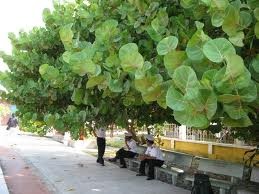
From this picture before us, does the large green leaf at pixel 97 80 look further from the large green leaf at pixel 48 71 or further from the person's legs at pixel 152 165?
the person's legs at pixel 152 165

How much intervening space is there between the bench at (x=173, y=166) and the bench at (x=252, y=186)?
79.4 inches

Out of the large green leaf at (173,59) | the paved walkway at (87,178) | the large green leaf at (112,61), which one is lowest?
the paved walkway at (87,178)

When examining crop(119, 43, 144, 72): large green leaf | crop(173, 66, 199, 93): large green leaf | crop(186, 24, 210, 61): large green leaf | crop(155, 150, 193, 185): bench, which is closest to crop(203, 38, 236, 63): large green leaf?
crop(173, 66, 199, 93): large green leaf

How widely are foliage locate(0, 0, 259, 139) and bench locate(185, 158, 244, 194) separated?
2394 mm

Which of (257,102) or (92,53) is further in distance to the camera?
(92,53)

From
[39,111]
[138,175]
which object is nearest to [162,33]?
[39,111]

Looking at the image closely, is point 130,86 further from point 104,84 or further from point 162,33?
point 162,33

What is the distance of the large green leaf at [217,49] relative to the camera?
2.76 m

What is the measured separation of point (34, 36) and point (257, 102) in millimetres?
6340

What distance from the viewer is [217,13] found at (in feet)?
10.4

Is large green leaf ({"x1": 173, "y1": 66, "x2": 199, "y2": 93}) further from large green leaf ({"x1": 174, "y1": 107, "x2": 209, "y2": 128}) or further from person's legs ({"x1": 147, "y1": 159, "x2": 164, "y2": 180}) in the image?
person's legs ({"x1": 147, "y1": 159, "x2": 164, "y2": 180})

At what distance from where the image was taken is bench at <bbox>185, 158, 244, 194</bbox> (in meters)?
8.66

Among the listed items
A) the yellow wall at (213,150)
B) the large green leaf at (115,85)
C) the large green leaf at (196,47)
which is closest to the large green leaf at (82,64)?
the large green leaf at (115,85)

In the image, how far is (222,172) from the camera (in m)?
9.83
